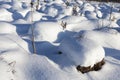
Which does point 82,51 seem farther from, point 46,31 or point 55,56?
point 46,31

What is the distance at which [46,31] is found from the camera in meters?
3.53

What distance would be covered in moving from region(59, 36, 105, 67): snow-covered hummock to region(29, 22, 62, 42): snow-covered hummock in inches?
25.9

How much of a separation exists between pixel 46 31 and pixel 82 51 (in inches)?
40.6

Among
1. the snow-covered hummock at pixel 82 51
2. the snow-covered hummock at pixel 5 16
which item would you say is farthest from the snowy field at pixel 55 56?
the snow-covered hummock at pixel 5 16

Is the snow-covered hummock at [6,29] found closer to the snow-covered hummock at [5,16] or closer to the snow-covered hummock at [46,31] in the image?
the snow-covered hummock at [46,31]

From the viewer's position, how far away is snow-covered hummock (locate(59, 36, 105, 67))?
8.44 feet

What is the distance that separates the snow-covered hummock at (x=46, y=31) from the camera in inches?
136

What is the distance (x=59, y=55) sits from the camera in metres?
2.82

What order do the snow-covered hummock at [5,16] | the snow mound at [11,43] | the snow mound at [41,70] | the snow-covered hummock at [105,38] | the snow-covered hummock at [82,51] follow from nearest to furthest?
the snow mound at [41,70], the snow-covered hummock at [82,51], the snow mound at [11,43], the snow-covered hummock at [105,38], the snow-covered hummock at [5,16]

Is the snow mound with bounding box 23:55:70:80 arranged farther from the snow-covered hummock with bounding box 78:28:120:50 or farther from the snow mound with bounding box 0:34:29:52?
the snow-covered hummock with bounding box 78:28:120:50

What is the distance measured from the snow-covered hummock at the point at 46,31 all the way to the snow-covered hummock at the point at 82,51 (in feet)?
2.16

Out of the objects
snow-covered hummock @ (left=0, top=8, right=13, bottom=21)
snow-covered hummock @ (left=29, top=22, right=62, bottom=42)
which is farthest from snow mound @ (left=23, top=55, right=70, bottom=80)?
snow-covered hummock @ (left=0, top=8, right=13, bottom=21)

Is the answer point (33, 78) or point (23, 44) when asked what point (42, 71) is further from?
point (23, 44)

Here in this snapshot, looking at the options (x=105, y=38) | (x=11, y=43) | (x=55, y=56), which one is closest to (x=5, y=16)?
(x=105, y=38)
